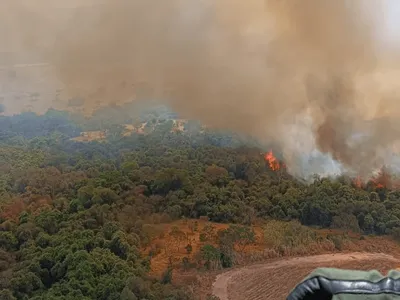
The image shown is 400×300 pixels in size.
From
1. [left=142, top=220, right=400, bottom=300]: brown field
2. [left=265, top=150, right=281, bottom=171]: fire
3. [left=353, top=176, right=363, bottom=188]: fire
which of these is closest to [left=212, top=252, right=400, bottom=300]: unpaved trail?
[left=142, top=220, right=400, bottom=300]: brown field

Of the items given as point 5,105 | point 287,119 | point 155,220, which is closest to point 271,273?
point 155,220

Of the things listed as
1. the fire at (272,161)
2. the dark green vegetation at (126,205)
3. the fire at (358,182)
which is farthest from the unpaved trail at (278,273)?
the fire at (272,161)

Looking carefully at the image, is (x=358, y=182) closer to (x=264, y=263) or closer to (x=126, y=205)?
(x=264, y=263)

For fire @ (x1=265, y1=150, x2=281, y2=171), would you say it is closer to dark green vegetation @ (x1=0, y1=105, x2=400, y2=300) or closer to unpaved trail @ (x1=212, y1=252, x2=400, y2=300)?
dark green vegetation @ (x1=0, y1=105, x2=400, y2=300)

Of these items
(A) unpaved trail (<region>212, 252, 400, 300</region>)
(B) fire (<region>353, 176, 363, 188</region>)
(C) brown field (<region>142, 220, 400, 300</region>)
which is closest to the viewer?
(A) unpaved trail (<region>212, 252, 400, 300</region>)

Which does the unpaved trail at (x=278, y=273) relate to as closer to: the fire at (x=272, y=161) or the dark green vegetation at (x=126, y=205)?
the dark green vegetation at (x=126, y=205)

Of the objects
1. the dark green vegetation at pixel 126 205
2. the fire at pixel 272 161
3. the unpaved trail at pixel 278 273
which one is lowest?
the unpaved trail at pixel 278 273

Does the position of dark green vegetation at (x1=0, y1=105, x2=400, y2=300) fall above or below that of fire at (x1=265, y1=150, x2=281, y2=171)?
below
